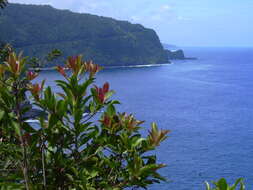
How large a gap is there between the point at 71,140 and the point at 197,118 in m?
63.7

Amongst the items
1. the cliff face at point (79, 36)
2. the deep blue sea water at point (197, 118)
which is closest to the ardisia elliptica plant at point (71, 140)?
the deep blue sea water at point (197, 118)

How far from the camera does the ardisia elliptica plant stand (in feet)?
7.13

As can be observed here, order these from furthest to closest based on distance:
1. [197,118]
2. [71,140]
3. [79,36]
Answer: [79,36]
[197,118]
[71,140]

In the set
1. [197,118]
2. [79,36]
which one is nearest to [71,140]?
[197,118]

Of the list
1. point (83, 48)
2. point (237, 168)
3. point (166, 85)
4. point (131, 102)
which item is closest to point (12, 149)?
point (237, 168)

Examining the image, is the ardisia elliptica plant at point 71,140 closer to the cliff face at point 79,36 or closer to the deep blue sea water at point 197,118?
the deep blue sea water at point 197,118

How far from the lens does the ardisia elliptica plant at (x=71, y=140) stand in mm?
2172

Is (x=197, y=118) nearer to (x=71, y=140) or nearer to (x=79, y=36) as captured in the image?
(x=71, y=140)

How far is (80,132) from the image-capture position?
7.53 ft

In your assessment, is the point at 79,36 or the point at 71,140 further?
the point at 79,36

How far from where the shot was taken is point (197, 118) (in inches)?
2552

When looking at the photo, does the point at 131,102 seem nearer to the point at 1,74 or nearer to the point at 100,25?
the point at 1,74

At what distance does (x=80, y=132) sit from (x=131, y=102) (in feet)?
252

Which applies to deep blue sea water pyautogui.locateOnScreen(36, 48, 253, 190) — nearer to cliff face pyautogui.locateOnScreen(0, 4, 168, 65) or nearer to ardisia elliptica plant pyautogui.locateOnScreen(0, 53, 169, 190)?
ardisia elliptica plant pyautogui.locateOnScreen(0, 53, 169, 190)
